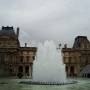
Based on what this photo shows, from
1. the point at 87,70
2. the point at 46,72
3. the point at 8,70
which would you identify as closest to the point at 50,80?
the point at 46,72

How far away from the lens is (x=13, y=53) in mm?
95688

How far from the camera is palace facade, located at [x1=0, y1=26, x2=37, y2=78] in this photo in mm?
94938

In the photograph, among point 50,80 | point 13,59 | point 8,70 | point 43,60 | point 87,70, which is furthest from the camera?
point 13,59

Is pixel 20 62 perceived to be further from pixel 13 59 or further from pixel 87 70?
pixel 87 70

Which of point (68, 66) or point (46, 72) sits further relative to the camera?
point (68, 66)

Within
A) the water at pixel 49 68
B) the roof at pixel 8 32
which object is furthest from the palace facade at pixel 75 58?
the water at pixel 49 68

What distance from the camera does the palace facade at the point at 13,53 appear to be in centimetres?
9494

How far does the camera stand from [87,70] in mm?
74875

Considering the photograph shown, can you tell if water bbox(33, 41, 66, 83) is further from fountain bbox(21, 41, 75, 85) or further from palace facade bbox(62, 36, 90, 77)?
palace facade bbox(62, 36, 90, 77)

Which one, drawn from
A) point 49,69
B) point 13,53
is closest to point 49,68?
point 49,69

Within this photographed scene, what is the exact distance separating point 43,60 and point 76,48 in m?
62.4

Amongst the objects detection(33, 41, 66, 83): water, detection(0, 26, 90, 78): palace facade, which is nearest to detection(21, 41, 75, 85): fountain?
detection(33, 41, 66, 83): water

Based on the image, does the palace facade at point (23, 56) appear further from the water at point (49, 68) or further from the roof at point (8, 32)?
the water at point (49, 68)

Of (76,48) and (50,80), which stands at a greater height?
(76,48)
